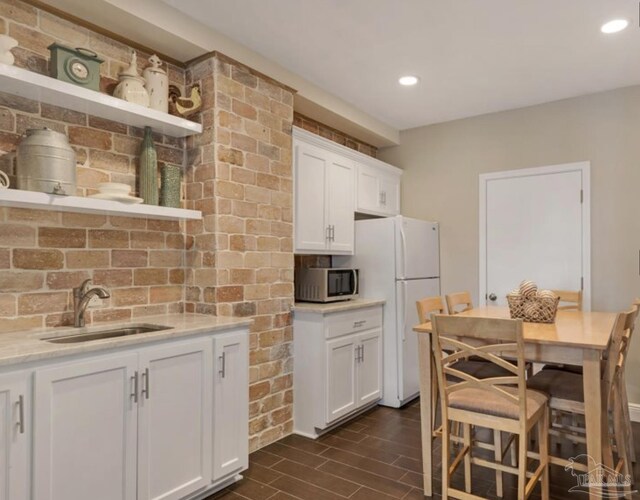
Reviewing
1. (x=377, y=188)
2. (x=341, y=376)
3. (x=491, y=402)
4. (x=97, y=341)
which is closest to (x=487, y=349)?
(x=491, y=402)

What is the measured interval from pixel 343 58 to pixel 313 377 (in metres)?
2.28

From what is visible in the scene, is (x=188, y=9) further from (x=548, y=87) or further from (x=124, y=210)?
(x=548, y=87)

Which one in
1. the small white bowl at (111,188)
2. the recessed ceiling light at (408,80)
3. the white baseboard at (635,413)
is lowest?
the white baseboard at (635,413)

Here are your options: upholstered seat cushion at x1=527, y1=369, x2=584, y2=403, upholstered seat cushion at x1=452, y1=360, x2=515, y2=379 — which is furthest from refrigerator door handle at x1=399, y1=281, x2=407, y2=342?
upholstered seat cushion at x1=527, y1=369, x2=584, y2=403

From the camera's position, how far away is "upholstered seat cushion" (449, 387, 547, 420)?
2006 mm

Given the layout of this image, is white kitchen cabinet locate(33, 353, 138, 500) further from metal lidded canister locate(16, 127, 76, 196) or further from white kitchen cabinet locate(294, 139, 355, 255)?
white kitchen cabinet locate(294, 139, 355, 255)

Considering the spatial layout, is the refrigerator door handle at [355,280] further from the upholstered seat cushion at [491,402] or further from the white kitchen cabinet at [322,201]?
the upholstered seat cushion at [491,402]

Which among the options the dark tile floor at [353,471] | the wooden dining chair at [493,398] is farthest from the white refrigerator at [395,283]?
the wooden dining chair at [493,398]

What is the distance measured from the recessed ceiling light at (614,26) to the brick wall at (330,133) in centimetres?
221

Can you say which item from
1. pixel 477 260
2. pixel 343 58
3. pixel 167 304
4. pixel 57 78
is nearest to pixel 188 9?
pixel 57 78

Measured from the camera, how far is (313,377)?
123 inches

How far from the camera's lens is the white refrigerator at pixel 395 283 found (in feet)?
12.3

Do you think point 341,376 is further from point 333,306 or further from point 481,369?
point 481,369

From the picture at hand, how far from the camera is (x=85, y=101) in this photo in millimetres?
2145
